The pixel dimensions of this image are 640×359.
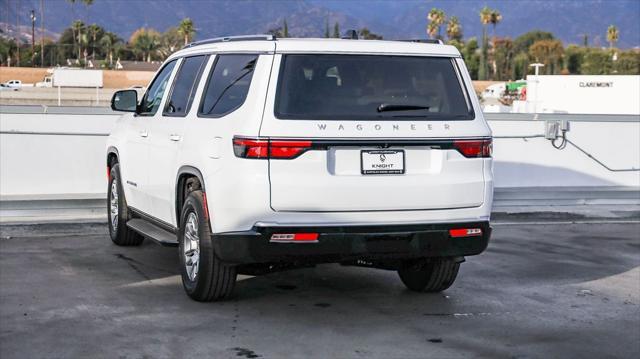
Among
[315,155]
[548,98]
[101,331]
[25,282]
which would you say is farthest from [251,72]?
[548,98]

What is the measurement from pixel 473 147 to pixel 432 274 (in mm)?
1338

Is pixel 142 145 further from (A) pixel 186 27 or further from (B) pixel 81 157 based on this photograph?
(A) pixel 186 27

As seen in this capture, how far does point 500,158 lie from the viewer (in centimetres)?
1586

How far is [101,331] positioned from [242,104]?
73.5 inches

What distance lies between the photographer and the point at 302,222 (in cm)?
704

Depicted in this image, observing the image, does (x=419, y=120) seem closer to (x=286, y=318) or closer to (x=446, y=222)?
(x=446, y=222)

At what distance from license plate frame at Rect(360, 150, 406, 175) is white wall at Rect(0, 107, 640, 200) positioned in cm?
682

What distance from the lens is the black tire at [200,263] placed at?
7559mm

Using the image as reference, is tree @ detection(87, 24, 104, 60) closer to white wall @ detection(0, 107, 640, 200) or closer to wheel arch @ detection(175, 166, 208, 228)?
white wall @ detection(0, 107, 640, 200)

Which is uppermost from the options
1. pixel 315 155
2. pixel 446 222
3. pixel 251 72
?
pixel 251 72

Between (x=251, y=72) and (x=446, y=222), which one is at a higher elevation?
(x=251, y=72)

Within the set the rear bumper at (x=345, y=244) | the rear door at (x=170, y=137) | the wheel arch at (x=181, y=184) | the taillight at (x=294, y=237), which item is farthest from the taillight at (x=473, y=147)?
→ the rear door at (x=170, y=137)

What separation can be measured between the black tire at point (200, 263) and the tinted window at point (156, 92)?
1.64 meters

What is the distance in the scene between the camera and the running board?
8.50 metres
